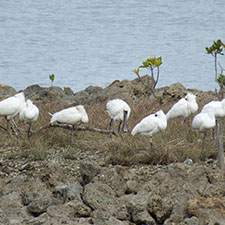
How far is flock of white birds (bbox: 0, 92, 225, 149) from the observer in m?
9.55

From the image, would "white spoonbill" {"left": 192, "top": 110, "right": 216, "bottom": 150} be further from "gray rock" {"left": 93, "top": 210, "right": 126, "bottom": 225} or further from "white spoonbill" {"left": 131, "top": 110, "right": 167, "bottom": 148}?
"gray rock" {"left": 93, "top": 210, "right": 126, "bottom": 225}

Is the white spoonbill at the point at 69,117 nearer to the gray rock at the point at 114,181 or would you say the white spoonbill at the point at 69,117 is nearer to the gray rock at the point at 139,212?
the gray rock at the point at 114,181

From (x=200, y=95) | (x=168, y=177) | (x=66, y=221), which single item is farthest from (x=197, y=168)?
(x=200, y=95)

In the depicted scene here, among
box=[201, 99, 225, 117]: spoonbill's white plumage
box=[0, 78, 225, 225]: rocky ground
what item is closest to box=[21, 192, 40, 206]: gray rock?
box=[0, 78, 225, 225]: rocky ground

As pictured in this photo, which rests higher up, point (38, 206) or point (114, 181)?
point (114, 181)

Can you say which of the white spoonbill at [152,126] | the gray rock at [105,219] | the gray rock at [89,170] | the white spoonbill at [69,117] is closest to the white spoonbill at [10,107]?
the white spoonbill at [69,117]

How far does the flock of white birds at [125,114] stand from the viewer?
31.3 ft

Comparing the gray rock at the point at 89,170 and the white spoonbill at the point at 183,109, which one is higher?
the white spoonbill at the point at 183,109

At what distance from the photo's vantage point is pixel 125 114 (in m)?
11.2

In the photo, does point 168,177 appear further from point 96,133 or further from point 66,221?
point 96,133

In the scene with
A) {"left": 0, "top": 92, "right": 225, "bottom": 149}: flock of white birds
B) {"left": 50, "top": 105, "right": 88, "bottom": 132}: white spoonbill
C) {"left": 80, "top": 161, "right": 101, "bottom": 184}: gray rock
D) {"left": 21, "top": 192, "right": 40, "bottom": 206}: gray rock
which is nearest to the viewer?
{"left": 21, "top": 192, "right": 40, "bottom": 206}: gray rock

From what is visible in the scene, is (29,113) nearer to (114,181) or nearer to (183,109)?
(183,109)

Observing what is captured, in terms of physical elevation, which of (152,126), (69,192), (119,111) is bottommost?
(69,192)

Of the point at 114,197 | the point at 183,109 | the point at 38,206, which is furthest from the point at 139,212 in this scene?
the point at 183,109
